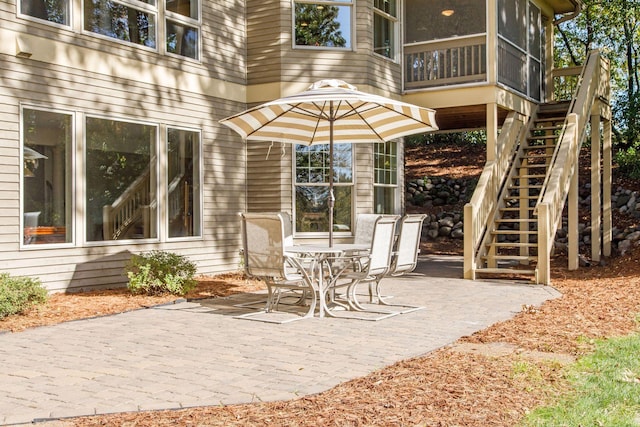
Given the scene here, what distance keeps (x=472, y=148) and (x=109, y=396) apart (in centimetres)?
2133

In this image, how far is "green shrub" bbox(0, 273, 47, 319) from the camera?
21.8 ft

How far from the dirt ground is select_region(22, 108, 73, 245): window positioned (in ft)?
3.34

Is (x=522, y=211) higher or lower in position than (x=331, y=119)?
lower

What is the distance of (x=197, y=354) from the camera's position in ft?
17.0

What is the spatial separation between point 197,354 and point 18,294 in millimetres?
2794

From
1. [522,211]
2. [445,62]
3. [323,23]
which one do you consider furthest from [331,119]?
[522,211]

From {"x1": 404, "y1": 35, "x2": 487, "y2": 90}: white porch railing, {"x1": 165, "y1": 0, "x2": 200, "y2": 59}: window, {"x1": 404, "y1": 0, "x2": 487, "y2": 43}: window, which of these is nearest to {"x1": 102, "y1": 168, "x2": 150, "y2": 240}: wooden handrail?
{"x1": 165, "y1": 0, "x2": 200, "y2": 59}: window

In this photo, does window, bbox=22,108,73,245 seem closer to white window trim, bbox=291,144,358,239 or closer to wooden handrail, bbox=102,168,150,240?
wooden handrail, bbox=102,168,150,240

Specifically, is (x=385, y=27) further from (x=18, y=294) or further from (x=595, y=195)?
(x=18, y=294)

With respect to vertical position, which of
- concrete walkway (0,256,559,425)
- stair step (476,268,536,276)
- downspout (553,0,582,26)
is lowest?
concrete walkway (0,256,559,425)

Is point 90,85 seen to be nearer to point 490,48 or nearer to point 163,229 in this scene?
point 163,229

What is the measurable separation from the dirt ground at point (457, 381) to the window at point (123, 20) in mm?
3928

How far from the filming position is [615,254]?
13.8m

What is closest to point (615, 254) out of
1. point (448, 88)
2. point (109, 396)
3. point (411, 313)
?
point (448, 88)
